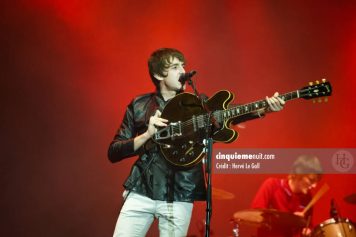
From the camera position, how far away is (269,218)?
4309 millimetres

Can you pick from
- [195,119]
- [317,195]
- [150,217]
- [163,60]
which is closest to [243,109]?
[195,119]

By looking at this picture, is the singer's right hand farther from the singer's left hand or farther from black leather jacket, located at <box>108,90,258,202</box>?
the singer's left hand

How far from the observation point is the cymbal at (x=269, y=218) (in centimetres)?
421

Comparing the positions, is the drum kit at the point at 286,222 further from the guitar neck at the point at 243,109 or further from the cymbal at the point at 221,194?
the guitar neck at the point at 243,109

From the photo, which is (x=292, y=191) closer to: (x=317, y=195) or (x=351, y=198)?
(x=317, y=195)

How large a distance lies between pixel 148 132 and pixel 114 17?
2.41 m

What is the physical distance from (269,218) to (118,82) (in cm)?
209

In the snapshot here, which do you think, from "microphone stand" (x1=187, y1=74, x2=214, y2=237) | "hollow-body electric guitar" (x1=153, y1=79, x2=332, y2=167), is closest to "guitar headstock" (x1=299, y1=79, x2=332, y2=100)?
"hollow-body electric guitar" (x1=153, y1=79, x2=332, y2=167)

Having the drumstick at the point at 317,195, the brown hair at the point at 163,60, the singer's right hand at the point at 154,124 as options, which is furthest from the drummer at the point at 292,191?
the singer's right hand at the point at 154,124

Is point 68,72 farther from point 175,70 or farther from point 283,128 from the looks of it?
point 283,128

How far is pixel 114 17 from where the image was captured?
5.11 metres

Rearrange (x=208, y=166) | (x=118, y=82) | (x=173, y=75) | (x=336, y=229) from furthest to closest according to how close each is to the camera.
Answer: (x=118, y=82), (x=336, y=229), (x=173, y=75), (x=208, y=166)

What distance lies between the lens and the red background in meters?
4.80

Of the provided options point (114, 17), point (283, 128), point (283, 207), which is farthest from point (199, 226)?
point (114, 17)
